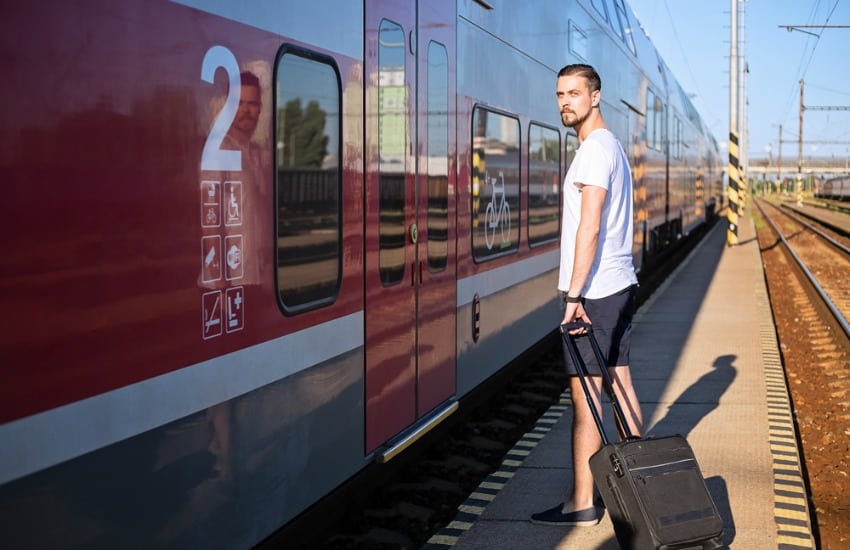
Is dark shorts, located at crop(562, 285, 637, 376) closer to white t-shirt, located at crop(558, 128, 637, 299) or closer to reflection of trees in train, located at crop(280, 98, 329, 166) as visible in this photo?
white t-shirt, located at crop(558, 128, 637, 299)

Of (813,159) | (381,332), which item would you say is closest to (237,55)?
(381,332)

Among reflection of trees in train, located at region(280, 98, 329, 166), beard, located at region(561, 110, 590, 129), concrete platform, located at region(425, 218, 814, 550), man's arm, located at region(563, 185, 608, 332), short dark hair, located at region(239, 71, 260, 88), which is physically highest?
short dark hair, located at region(239, 71, 260, 88)

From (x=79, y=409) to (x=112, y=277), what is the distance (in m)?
0.35

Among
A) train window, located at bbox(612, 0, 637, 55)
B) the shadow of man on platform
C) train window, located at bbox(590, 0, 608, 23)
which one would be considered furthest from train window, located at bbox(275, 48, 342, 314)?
train window, located at bbox(612, 0, 637, 55)

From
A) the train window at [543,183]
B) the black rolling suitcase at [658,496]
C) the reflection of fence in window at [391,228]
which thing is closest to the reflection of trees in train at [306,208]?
the reflection of fence in window at [391,228]

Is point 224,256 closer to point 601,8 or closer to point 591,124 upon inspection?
point 591,124

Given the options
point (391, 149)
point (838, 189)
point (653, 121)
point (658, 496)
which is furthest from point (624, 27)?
point (838, 189)

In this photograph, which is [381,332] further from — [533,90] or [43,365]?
[533,90]

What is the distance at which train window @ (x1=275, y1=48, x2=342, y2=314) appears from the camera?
3.80 m

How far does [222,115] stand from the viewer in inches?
132

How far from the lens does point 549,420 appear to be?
7180mm

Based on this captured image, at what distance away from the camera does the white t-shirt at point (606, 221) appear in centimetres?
446

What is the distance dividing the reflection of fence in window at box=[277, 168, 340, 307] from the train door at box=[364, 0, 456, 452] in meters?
0.39

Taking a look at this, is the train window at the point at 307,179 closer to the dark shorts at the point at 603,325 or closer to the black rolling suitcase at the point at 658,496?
the dark shorts at the point at 603,325
